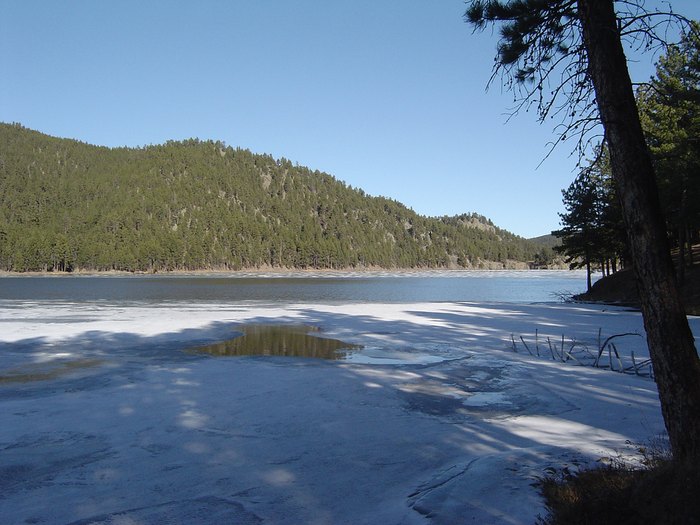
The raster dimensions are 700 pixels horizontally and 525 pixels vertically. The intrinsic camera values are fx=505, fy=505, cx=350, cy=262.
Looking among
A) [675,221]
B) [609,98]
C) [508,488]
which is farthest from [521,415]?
[675,221]

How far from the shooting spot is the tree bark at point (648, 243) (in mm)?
4098

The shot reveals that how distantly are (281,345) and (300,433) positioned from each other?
984cm

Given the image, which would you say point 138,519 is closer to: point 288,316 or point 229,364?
A: point 229,364

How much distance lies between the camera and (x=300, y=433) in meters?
7.09

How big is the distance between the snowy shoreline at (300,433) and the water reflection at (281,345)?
3.29ft

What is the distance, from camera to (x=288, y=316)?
87.3 ft

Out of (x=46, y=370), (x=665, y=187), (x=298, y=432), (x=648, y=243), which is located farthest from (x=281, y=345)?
(x=665, y=187)

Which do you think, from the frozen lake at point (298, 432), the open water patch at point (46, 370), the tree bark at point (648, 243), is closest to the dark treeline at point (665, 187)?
the frozen lake at point (298, 432)

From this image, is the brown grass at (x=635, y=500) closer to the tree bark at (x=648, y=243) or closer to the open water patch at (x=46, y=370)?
the tree bark at (x=648, y=243)

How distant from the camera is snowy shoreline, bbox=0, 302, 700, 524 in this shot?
4.81 m

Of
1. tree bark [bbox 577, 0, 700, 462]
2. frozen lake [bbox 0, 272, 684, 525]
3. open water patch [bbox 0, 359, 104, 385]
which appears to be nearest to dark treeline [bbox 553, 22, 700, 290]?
frozen lake [bbox 0, 272, 684, 525]

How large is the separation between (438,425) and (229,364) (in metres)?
6.87

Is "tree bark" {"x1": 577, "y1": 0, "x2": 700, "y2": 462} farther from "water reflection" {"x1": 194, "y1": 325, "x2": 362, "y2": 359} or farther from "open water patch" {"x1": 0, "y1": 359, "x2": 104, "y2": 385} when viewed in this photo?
"open water patch" {"x1": 0, "y1": 359, "x2": 104, "y2": 385}

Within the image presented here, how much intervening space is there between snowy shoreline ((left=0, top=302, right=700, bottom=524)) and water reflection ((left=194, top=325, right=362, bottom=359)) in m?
1.00
